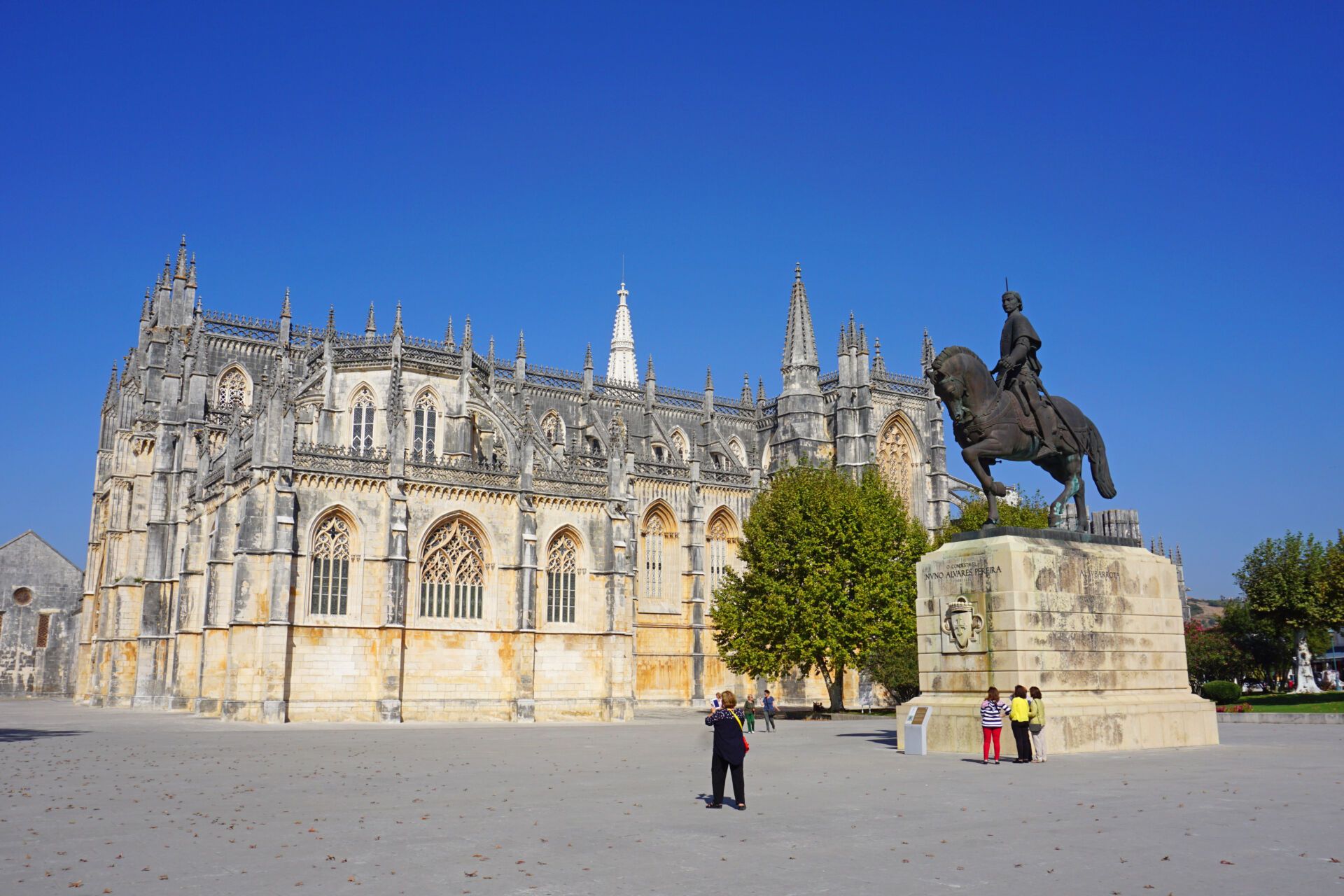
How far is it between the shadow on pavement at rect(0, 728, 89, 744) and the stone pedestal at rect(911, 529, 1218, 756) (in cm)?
2187

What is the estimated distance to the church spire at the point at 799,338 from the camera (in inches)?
2576

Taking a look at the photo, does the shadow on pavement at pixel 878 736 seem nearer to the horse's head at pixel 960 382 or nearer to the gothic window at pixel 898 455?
the horse's head at pixel 960 382

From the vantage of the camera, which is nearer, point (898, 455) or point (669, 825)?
point (669, 825)

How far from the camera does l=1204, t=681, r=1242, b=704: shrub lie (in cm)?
4503

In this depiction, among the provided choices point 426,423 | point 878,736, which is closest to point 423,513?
point 426,423

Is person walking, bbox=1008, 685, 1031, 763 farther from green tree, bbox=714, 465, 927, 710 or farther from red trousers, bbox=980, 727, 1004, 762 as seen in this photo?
green tree, bbox=714, 465, 927, 710

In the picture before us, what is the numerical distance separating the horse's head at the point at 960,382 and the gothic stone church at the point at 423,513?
23.5 metres

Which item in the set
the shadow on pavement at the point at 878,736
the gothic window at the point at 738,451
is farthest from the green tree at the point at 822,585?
the gothic window at the point at 738,451

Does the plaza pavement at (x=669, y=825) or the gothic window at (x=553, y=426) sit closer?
the plaza pavement at (x=669, y=825)

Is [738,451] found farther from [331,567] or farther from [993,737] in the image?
[993,737]

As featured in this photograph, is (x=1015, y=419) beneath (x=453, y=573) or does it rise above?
above

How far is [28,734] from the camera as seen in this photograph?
29328mm

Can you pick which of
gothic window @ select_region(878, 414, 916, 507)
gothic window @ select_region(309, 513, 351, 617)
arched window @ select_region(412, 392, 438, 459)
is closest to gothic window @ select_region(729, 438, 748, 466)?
gothic window @ select_region(878, 414, 916, 507)

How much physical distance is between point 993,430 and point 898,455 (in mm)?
47415
